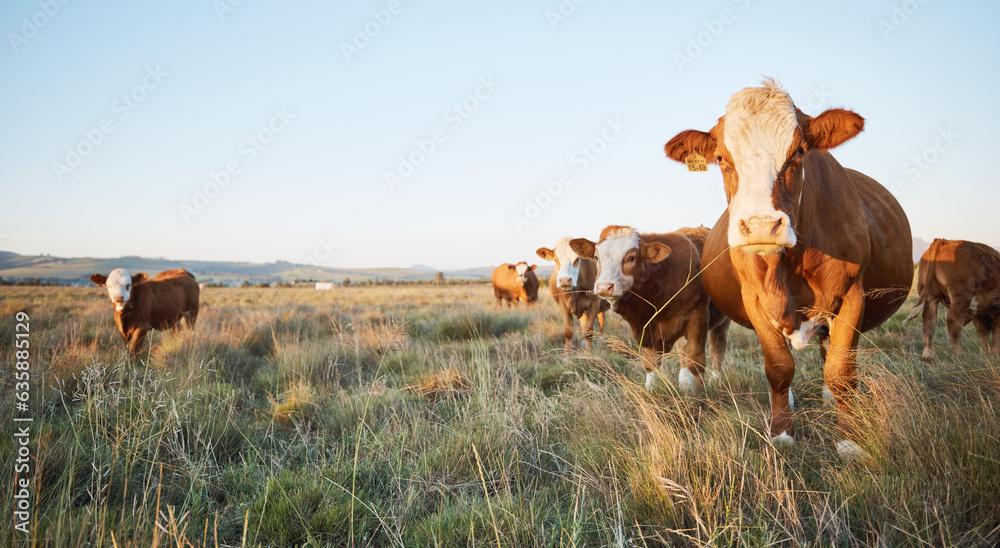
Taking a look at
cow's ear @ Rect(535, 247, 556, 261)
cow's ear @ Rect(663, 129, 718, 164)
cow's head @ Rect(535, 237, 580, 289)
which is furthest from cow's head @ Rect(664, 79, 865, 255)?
cow's ear @ Rect(535, 247, 556, 261)

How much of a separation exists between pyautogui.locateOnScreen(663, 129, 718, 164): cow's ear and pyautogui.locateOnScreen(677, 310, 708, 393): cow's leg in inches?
83.8

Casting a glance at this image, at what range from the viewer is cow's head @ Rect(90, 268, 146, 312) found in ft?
30.2

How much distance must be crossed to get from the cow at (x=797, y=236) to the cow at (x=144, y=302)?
9.60 meters

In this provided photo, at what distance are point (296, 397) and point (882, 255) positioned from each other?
5294 millimetres

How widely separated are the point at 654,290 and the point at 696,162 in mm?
1949

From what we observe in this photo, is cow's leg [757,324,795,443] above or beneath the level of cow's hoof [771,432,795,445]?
above

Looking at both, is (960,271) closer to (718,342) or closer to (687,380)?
(718,342)

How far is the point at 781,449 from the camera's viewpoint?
3.11 meters

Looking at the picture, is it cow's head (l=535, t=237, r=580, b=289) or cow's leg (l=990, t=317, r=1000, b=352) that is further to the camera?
cow's head (l=535, t=237, r=580, b=289)

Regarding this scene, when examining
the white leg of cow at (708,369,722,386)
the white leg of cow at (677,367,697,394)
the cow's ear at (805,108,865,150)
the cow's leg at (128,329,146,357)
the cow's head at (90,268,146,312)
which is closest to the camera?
the cow's ear at (805,108,865,150)

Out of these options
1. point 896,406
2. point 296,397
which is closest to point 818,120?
point 896,406

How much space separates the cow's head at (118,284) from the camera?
9.22 meters

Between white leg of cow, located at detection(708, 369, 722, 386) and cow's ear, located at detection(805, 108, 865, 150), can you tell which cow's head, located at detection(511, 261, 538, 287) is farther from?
cow's ear, located at detection(805, 108, 865, 150)

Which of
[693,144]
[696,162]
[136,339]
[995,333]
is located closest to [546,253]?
[696,162]
